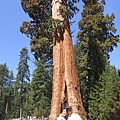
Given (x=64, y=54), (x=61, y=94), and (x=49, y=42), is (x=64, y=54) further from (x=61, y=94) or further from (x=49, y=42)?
(x=49, y=42)

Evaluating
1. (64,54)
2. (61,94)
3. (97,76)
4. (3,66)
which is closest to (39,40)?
(97,76)

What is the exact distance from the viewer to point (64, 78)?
992cm

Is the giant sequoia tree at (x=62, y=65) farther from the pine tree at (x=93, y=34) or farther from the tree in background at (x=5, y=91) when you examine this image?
the tree in background at (x=5, y=91)

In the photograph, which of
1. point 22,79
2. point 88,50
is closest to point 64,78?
point 88,50

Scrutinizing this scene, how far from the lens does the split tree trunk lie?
945 centimetres

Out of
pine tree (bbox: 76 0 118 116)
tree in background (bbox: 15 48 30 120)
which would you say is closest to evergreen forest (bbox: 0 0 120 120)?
pine tree (bbox: 76 0 118 116)

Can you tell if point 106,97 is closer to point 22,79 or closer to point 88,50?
point 88,50

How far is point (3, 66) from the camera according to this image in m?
55.1

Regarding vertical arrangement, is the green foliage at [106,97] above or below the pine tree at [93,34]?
below

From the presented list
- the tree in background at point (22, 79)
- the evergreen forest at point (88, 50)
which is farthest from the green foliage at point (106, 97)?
the tree in background at point (22, 79)

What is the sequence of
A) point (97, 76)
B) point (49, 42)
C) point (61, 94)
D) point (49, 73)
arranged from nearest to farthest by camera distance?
1. point (61, 94)
2. point (97, 76)
3. point (49, 42)
4. point (49, 73)

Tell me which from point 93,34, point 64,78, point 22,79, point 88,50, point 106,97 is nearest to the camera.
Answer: point 64,78

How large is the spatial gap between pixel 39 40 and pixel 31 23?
133 centimetres

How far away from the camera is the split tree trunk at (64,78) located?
9.45 m
